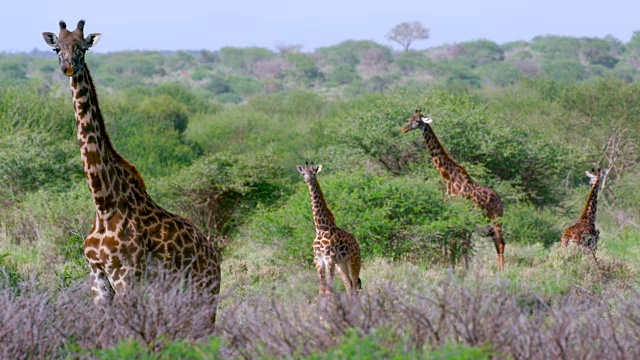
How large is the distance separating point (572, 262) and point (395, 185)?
8.45 ft

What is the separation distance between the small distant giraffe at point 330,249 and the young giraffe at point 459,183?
3.44 metres

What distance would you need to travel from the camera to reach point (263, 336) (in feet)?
16.3

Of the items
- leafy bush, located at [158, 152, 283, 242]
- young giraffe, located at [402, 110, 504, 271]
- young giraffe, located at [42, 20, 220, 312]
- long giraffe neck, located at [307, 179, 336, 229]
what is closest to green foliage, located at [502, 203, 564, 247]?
young giraffe, located at [402, 110, 504, 271]

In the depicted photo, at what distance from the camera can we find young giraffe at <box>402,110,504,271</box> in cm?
1290

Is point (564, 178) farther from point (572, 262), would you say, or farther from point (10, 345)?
point (10, 345)

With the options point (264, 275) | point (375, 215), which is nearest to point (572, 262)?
point (375, 215)

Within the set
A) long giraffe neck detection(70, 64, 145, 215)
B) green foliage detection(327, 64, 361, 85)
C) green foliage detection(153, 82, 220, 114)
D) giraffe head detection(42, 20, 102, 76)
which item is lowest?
green foliage detection(327, 64, 361, 85)

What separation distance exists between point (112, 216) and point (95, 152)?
1.46 feet

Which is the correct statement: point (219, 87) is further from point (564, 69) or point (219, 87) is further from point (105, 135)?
point (105, 135)

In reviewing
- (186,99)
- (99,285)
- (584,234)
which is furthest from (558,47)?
(99,285)

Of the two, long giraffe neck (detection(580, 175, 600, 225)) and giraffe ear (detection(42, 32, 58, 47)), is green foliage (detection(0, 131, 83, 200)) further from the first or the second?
giraffe ear (detection(42, 32, 58, 47))

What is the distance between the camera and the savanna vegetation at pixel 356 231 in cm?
494

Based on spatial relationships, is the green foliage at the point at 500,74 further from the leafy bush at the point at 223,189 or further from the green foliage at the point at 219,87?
the leafy bush at the point at 223,189

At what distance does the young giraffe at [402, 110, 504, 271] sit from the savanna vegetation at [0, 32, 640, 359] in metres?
0.21
